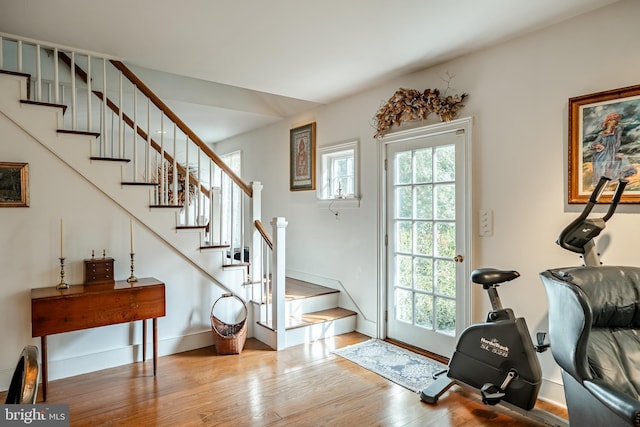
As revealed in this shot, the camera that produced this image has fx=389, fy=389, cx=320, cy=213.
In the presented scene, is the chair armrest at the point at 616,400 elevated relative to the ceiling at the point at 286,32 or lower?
lower

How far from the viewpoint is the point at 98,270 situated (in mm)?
3121

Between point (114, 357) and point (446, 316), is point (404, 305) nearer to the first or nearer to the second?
point (446, 316)

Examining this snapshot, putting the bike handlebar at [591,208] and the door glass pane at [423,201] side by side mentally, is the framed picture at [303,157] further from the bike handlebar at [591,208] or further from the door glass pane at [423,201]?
the bike handlebar at [591,208]

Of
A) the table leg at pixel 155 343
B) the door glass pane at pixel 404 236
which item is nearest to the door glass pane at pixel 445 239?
the door glass pane at pixel 404 236

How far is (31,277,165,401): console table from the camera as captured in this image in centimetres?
267

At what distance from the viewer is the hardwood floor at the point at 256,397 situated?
2.45 m

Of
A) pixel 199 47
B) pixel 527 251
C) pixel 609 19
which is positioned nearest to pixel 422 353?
pixel 527 251

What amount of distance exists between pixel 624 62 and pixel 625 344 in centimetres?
165

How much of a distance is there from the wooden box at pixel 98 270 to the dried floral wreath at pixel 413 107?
2.68m

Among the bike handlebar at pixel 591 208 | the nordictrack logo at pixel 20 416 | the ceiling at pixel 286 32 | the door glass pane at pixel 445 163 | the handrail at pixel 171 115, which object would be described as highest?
the ceiling at pixel 286 32

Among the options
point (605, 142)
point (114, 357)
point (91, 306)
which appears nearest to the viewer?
point (605, 142)

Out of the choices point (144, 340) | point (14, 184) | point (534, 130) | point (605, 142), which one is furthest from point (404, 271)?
point (14, 184)

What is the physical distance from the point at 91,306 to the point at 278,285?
1.51 metres

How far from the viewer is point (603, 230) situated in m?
2.43
